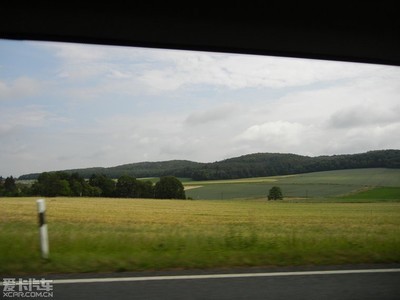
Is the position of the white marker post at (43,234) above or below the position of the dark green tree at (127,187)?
below

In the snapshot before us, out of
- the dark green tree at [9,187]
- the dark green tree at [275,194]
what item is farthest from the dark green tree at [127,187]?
the dark green tree at [275,194]

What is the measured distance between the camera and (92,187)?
918cm

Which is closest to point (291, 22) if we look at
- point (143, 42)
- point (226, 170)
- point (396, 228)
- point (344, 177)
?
point (143, 42)

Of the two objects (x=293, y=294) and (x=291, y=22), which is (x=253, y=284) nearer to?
(x=293, y=294)

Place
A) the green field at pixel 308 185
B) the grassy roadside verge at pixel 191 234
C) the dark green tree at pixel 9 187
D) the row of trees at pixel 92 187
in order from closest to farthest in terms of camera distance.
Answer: the grassy roadside verge at pixel 191 234
the dark green tree at pixel 9 187
the row of trees at pixel 92 187
the green field at pixel 308 185

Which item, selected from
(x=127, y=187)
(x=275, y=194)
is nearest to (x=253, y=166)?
(x=275, y=194)

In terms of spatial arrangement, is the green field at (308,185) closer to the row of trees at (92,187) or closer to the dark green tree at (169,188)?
the dark green tree at (169,188)

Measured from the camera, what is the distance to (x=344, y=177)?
13.1 meters

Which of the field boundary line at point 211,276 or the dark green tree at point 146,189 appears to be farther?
the dark green tree at point 146,189

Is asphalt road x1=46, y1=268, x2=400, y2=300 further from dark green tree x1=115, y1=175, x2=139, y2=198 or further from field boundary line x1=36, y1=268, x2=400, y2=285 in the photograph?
dark green tree x1=115, y1=175, x2=139, y2=198

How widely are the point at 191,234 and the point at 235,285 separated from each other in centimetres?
369

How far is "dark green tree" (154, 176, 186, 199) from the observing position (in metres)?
9.80

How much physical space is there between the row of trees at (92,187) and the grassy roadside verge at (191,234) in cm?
20

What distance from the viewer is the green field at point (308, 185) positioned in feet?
35.5
